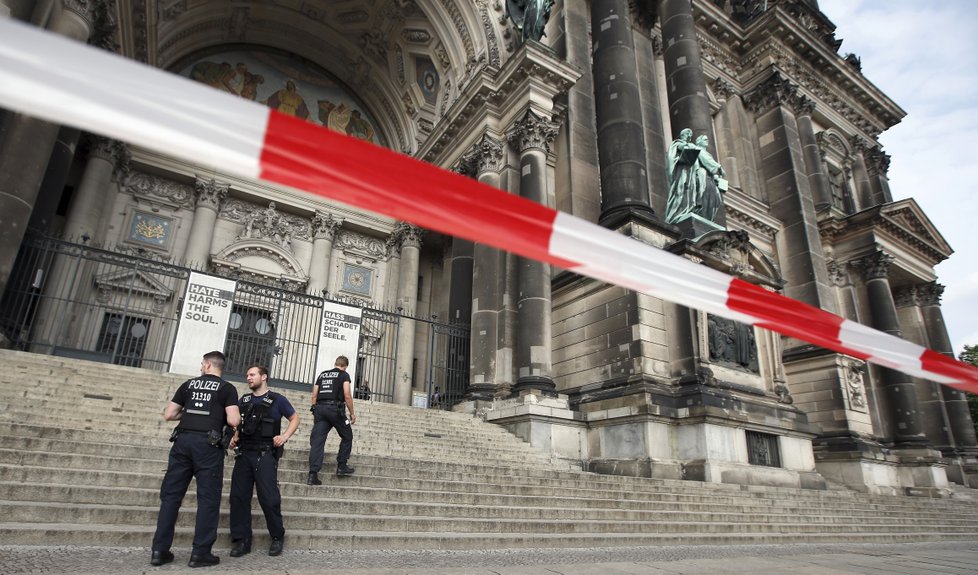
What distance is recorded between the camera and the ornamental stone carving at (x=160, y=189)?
15.8 m

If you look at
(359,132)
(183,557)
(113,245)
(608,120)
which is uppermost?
(359,132)

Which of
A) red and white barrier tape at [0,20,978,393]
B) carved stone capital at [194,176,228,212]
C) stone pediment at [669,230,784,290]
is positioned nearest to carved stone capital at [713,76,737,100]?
stone pediment at [669,230,784,290]

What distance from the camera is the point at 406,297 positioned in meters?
18.0

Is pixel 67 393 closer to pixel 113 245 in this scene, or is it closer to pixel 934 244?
pixel 113 245

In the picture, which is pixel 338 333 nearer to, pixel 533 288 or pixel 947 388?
pixel 533 288

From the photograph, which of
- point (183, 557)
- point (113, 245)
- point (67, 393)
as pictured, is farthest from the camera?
point (113, 245)

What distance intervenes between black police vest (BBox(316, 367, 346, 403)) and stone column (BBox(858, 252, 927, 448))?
19.3m

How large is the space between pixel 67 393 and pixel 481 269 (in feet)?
27.0

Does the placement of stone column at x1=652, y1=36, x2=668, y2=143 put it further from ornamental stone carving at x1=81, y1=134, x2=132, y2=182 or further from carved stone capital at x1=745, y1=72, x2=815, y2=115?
ornamental stone carving at x1=81, y1=134, x2=132, y2=182

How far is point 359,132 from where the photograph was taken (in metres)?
21.1

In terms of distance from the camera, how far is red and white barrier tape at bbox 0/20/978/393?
173cm

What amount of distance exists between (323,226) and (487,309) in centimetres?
818

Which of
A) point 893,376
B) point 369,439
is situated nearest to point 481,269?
point 369,439

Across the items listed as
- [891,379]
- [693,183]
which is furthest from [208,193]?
[891,379]
